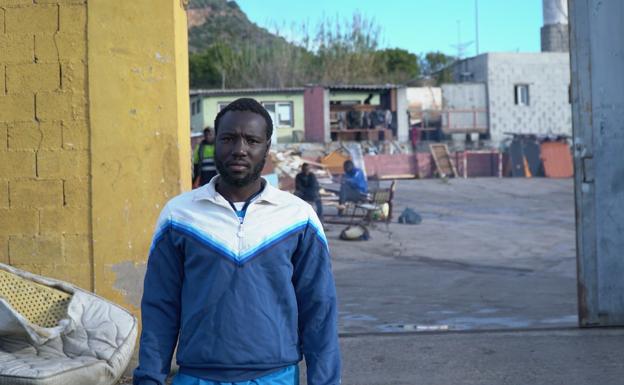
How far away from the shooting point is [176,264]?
2977 mm

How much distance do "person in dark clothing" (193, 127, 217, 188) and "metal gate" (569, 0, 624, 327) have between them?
7749 mm

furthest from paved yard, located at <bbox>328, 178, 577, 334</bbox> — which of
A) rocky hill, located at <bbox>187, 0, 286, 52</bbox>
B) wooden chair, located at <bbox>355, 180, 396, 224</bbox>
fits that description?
rocky hill, located at <bbox>187, 0, 286, 52</bbox>

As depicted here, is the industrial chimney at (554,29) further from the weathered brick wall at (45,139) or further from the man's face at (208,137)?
the weathered brick wall at (45,139)

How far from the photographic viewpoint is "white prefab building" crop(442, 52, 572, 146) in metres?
54.0

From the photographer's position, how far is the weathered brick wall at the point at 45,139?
613 centimetres

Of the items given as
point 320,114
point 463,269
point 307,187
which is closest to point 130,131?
point 463,269

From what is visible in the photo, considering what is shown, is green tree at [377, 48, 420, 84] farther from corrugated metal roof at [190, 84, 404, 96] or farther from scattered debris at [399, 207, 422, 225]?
scattered debris at [399, 207, 422, 225]

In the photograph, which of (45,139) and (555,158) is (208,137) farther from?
(555,158)

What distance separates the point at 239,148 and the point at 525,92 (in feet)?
Answer: 177

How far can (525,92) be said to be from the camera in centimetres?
5512

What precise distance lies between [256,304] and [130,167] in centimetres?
346

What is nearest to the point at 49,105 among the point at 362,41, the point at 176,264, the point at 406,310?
the point at 176,264

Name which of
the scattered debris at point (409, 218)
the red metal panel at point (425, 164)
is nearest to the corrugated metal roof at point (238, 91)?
the red metal panel at point (425, 164)

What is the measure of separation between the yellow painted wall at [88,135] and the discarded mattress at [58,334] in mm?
440
